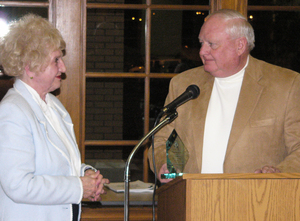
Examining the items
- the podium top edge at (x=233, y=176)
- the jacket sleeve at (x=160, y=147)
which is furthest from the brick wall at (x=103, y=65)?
the podium top edge at (x=233, y=176)

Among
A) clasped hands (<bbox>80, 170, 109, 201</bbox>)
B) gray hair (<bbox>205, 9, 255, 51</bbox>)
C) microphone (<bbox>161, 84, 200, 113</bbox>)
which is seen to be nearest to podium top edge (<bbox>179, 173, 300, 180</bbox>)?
microphone (<bbox>161, 84, 200, 113</bbox>)

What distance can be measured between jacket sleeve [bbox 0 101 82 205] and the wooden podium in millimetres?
606

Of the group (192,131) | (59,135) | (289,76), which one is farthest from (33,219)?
(289,76)

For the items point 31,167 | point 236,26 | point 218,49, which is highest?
point 236,26

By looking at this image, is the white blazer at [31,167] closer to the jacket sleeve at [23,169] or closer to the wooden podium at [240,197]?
the jacket sleeve at [23,169]

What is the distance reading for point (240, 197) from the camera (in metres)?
1.32

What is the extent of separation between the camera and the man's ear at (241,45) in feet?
7.07

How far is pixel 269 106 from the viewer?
2043 millimetres

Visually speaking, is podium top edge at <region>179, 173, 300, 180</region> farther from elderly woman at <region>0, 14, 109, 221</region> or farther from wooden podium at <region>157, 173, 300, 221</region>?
elderly woman at <region>0, 14, 109, 221</region>

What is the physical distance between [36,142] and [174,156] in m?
0.65

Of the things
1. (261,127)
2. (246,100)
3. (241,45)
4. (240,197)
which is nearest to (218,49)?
(241,45)

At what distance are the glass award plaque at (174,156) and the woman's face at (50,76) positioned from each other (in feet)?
2.15

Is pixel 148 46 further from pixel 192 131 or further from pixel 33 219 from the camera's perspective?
pixel 33 219

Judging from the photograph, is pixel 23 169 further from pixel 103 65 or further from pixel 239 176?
pixel 103 65
